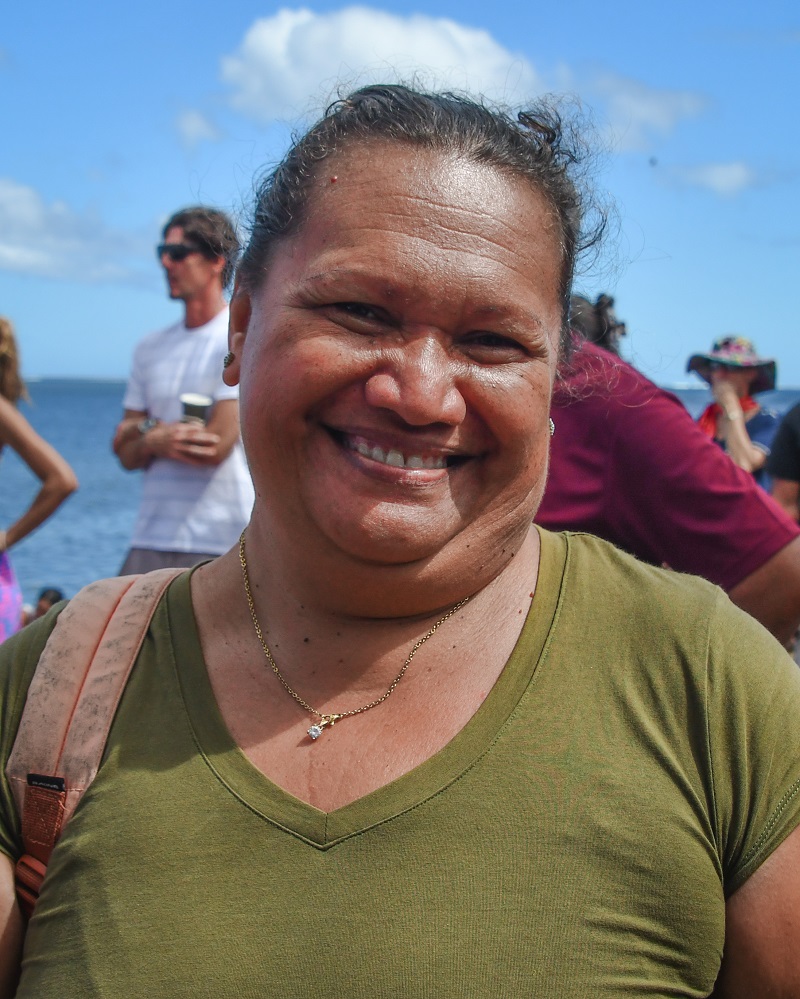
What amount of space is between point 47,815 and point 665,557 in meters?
1.64

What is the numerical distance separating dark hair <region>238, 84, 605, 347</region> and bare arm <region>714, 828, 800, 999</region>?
41.4 inches

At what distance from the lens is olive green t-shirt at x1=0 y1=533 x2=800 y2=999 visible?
1631mm

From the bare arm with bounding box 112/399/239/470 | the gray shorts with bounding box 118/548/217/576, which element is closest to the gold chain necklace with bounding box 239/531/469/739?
the bare arm with bounding box 112/399/239/470

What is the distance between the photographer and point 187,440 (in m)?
4.88

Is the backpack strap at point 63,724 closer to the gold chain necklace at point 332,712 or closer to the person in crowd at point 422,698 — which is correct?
the person in crowd at point 422,698

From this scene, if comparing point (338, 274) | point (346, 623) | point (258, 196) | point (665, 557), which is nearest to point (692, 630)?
point (346, 623)

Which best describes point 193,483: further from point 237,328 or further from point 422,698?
point 422,698

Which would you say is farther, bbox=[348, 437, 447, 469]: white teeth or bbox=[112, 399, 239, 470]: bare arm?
bbox=[112, 399, 239, 470]: bare arm

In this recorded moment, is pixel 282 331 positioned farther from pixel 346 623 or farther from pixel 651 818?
pixel 651 818

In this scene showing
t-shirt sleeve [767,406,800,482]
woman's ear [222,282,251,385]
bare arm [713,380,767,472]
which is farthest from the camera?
bare arm [713,380,767,472]

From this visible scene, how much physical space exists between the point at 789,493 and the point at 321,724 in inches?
142

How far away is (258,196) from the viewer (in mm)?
2170

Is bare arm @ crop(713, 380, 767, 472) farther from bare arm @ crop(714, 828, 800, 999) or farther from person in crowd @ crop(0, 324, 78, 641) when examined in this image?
bare arm @ crop(714, 828, 800, 999)

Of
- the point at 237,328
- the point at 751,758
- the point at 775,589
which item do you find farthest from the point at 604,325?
the point at 751,758
